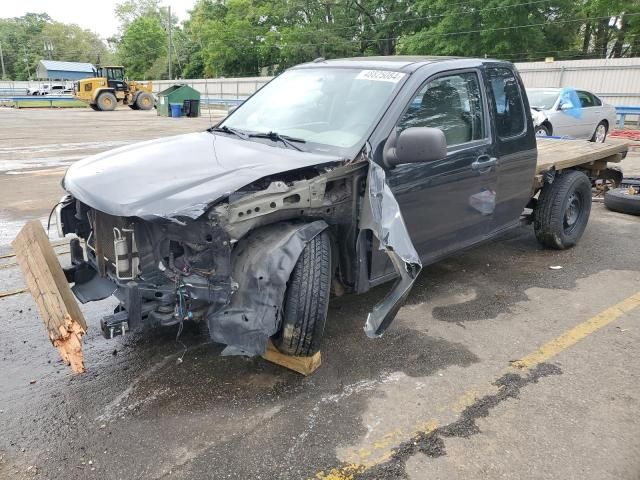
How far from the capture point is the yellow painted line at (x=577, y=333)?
367cm

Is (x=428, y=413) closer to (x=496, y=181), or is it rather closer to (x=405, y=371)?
(x=405, y=371)

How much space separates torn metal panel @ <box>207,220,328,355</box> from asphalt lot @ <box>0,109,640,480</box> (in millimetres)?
411

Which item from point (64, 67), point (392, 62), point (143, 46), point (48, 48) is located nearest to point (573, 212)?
point (392, 62)

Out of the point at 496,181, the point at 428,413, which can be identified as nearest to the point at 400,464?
the point at 428,413

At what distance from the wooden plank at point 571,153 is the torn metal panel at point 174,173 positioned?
10.2 ft

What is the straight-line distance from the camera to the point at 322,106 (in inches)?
159

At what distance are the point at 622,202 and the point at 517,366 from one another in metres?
5.05

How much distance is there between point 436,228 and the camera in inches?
163

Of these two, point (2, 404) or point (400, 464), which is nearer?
point (400, 464)

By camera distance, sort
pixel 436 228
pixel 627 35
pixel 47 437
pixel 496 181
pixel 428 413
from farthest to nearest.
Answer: pixel 627 35 < pixel 496 181 < pixel 436 228 < pixel 428 413 < pixel 47 437

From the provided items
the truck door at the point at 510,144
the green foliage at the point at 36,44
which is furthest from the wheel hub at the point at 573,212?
the green foliage at the point at 36,44

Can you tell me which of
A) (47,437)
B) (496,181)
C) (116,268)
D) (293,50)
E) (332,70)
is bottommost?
(47,437)

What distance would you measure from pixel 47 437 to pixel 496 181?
3709 millimetres

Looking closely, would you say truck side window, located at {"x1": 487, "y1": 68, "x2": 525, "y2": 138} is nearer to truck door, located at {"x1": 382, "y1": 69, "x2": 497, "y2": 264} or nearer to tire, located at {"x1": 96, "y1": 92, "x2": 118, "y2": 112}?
truck door, located at {"x1": 382, "y1": 69, "x2": 497, "y2": 264}
